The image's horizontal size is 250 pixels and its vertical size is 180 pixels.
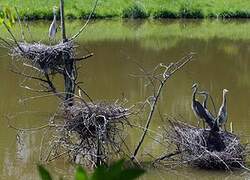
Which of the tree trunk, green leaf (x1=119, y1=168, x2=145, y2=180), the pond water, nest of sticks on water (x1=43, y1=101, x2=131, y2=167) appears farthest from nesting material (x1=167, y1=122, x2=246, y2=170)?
green leaf (x1=119, y1=168, x2=145, y2=180)

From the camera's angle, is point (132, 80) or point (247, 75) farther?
point (247, 75)

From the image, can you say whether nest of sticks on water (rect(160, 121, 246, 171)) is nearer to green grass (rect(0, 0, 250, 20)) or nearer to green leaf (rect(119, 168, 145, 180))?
green leaf (rect(119, 168, 145, 180))

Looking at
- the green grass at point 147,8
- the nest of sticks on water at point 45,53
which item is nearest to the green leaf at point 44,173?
the nest of sticks on water at point 45,53

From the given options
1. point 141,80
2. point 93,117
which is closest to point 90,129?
point 93,117

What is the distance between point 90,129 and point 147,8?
20498 millimetres

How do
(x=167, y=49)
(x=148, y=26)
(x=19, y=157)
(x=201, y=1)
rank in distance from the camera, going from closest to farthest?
(x=19, y=157), (x=167, y=49), (x=148, y=26), (x=201, y=1)

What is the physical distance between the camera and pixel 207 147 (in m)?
8.09

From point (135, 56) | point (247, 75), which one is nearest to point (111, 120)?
point (247, 75)

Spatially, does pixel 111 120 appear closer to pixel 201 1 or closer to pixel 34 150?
pixel 34 150

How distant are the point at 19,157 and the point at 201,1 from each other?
21.8 metres

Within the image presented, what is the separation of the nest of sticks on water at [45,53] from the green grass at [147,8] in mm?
17770

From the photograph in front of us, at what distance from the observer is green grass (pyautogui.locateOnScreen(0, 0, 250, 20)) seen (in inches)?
1050

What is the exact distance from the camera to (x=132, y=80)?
1417 centimetres

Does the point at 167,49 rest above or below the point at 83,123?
below
